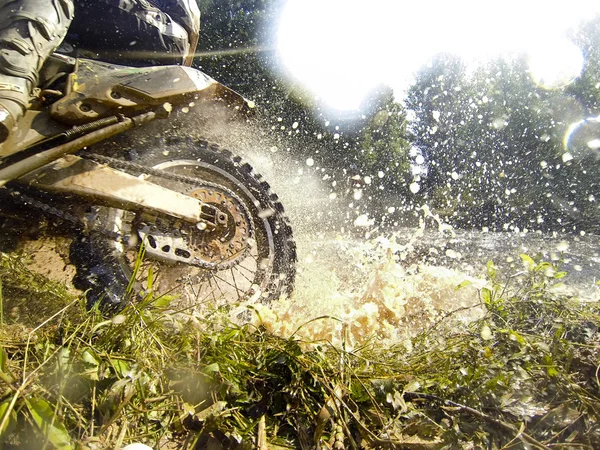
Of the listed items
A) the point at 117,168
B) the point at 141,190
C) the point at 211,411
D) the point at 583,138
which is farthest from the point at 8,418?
the point at 583,138

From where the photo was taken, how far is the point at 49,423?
93 cm

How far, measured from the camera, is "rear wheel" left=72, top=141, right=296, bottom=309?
2.13 metres

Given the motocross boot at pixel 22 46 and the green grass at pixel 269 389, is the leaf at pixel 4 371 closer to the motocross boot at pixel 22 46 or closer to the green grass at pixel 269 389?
the green grass at pixel 269 389

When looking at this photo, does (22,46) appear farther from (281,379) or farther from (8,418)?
(281,379)

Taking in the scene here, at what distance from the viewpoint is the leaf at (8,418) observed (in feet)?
2.95

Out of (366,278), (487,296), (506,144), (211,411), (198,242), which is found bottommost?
(211,411)

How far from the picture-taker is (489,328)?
1.69 m

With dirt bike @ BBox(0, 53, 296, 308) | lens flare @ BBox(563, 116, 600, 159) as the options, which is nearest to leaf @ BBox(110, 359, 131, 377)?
dirt bike @ BBox(0, 53, 296, 308)

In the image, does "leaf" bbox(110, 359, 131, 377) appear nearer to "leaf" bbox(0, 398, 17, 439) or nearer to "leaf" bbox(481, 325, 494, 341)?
"leaf" bbox(0, 398, 17, 439)

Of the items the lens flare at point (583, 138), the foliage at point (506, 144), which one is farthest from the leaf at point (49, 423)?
the lens flare at point (583, 138)

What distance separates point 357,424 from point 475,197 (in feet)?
48.0

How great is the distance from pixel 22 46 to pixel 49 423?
1643mm

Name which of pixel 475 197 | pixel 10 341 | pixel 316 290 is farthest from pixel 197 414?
pixel 475 197

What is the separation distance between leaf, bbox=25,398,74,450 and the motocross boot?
123 centimetres
